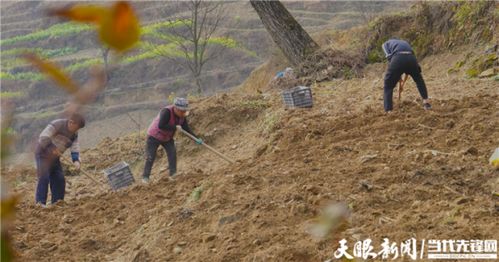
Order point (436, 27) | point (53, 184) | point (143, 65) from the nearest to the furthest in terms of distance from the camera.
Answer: point (53, 184) → point (436, 27) → point (143, 65)

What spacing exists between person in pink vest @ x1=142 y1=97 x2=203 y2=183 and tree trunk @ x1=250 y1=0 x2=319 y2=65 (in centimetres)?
439

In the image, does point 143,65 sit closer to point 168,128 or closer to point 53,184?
point 168,128

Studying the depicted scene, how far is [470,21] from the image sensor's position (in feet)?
39.9

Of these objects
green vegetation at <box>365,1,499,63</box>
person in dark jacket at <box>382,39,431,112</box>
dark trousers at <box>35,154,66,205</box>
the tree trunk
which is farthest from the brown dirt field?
the tree trunk

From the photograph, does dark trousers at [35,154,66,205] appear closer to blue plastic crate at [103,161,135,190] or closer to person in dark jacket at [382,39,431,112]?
blue plastic crate at [103,161,135,190]

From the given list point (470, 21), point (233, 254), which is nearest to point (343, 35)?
point (470, 21)

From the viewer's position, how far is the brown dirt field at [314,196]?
12.9 feet

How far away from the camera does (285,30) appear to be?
516 inches

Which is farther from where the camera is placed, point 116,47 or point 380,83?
point 380,83

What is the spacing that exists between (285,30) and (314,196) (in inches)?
344

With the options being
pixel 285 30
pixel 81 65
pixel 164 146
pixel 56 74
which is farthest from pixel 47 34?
pixel 56 74

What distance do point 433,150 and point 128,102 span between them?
28.7 meters

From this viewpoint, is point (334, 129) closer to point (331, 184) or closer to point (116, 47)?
point (331, 184)

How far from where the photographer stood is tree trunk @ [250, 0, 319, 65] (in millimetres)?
13055
